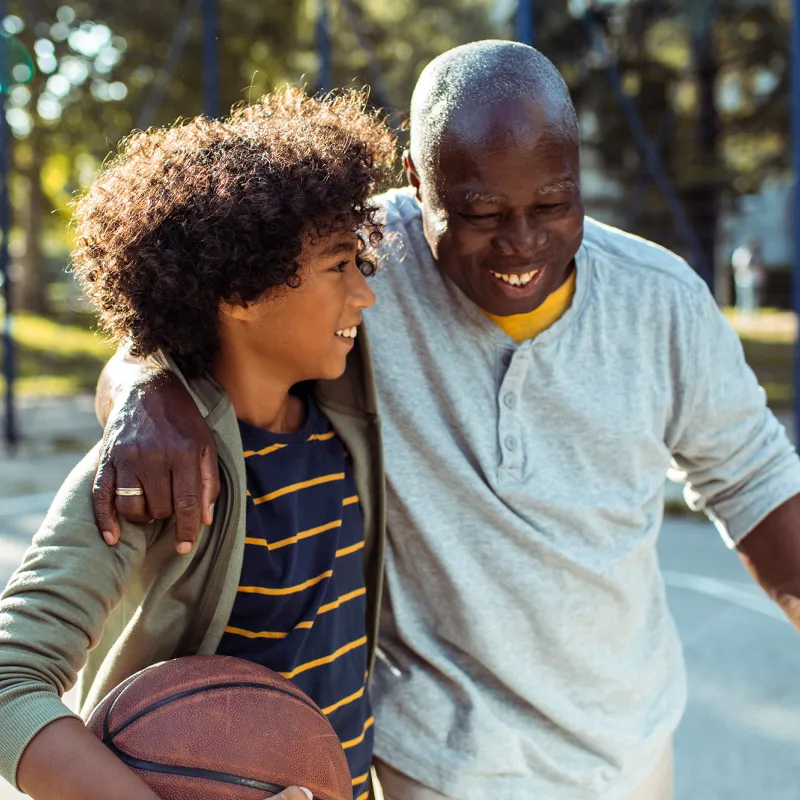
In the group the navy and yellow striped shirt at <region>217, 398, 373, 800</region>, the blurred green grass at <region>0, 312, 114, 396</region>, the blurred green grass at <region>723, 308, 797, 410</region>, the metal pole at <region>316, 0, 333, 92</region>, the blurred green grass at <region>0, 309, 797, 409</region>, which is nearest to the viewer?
the navy and yellow striped shirt at <region>217, 398, 373, 800</region>

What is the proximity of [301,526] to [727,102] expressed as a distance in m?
19.7

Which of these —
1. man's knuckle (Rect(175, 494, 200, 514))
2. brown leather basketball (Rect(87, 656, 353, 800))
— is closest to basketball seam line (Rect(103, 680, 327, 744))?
brown leather basketball (Rect(87, 656, 353, 800))

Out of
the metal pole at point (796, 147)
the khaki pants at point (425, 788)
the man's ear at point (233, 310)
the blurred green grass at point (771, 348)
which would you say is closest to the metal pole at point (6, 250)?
the metal pole at point (796, 147)

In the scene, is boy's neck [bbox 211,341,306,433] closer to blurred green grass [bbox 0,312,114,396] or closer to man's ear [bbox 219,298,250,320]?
man's ear [bbox 219,298,250,320]

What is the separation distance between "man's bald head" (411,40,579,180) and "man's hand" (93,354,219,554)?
65cm

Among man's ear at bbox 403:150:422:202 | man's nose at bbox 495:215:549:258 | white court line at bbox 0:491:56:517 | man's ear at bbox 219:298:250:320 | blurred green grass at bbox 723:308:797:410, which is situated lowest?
blurred green grass at bbox 723:308:797:410

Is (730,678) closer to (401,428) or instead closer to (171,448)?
(401,428)

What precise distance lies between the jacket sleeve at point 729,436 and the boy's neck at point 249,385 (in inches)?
29.9

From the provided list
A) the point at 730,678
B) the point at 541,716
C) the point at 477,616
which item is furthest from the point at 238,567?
the point at 730,678

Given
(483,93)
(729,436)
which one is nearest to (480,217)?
(483,93)

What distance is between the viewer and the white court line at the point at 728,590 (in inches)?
203

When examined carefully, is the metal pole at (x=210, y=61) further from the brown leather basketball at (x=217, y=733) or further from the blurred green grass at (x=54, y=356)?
the brown leather basketball at (x=217, y=733)

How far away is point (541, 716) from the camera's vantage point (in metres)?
2.09

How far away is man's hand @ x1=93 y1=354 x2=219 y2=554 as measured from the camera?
1705 mm
